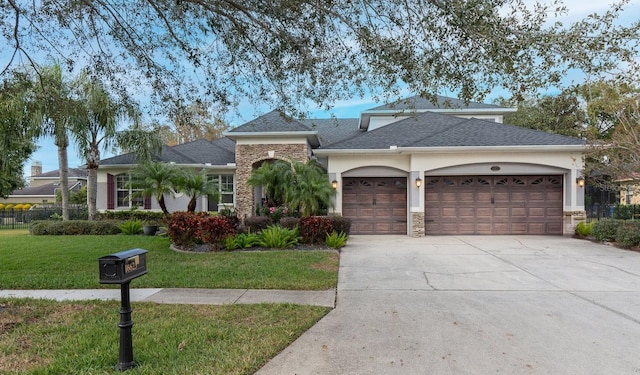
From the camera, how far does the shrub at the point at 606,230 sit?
490 inches

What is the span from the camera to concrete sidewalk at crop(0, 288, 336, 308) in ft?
19.5

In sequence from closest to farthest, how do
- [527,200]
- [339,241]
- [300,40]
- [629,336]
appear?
[629,336] < [300,40] < [339,241] < [527,200]

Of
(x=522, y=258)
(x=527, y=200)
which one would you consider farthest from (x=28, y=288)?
(x=527, y=200)

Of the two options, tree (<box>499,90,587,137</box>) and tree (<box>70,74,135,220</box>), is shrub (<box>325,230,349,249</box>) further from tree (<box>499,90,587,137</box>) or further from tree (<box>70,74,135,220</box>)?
tree (<box>499,90,587,137</box>)

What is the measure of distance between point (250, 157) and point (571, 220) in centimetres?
1307

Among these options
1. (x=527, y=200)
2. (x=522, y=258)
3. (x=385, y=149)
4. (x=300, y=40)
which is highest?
(x=300, y=40)

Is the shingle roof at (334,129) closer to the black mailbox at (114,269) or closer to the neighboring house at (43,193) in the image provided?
the black mailbox at (114,269)

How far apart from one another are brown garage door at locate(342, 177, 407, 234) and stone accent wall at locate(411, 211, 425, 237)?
2.75 feet

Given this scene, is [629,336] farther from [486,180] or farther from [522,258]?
[486,180]

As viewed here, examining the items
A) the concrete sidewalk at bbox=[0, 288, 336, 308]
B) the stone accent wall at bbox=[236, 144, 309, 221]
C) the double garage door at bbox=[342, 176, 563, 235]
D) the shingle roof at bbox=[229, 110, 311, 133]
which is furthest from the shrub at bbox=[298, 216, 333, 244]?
the shingle roof at bbox=[229, 110, 311, 133]

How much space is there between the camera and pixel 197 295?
6.32 meters

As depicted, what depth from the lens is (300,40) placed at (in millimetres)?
7598

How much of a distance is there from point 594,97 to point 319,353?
13.3 m

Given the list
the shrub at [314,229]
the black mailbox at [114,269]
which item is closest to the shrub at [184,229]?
the shrub at [314,229]
